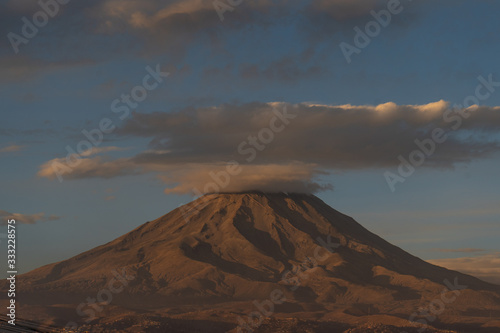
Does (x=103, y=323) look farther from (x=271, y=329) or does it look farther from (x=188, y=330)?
(x=271, y=329)

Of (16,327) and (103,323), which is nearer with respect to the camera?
(16,327)

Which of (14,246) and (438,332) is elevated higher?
(14,246)

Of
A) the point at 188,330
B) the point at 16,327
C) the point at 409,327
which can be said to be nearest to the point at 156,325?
the point at 188,330

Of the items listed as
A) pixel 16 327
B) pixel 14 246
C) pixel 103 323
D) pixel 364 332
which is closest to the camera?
pixel 16 327

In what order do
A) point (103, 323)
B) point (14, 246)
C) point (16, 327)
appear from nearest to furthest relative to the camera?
point (16, 327) < point (14, 246) < point (103, 323)

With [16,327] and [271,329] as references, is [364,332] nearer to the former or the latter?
[271,329]

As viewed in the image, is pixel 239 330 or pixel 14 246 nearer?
pixel 14 246

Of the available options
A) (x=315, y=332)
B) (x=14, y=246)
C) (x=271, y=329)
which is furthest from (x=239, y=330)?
(x=14, y=246)

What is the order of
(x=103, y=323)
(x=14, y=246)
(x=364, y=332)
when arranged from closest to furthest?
(x=14, y=246)
(x=364, y=332)
(x=103, y=323)

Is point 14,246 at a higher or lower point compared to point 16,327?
higher
